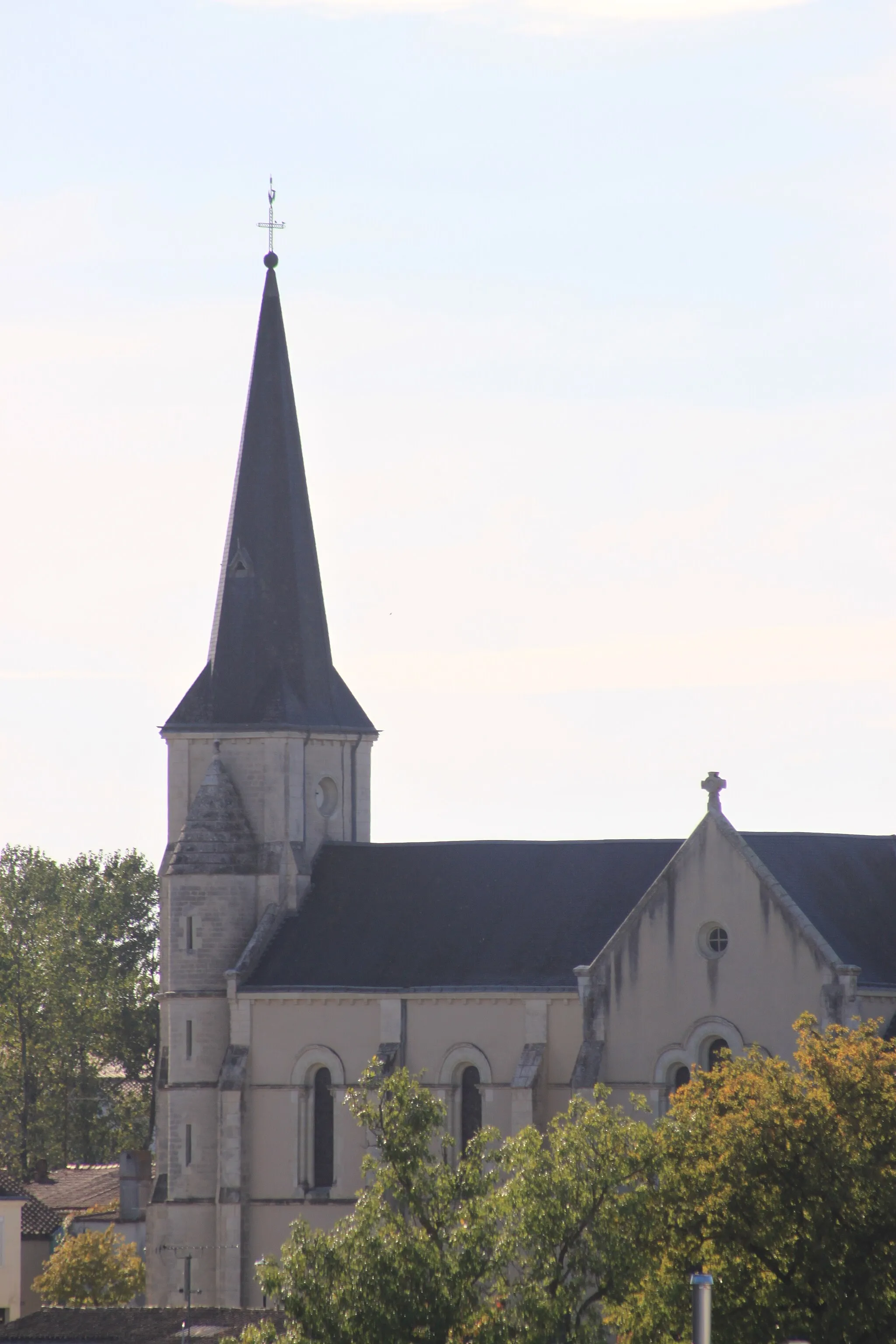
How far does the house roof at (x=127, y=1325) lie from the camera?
201 feet

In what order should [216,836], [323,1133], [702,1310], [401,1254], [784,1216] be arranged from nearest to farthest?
1. [702,1310]
2. [401,1254]
3. [784,1216]
4. [323,1133]
5. [216,836]

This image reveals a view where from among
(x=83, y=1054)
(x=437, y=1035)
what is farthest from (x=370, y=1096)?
(x=83, y=1054)

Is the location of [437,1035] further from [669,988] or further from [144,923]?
[144,923]

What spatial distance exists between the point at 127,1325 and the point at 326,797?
16808 millimetres

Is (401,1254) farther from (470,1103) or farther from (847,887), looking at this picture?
(470,1103)

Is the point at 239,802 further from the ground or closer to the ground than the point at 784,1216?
further from the ground

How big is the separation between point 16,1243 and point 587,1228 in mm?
45519

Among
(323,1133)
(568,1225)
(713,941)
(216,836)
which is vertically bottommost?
(568,1225)

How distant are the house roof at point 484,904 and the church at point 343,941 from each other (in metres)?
0.07

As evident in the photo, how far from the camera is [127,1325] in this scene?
62938mm

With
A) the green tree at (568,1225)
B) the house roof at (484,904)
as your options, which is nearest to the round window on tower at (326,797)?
the house roof at (484,904)

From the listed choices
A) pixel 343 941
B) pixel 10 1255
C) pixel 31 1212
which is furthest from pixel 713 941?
pixel 31 1212

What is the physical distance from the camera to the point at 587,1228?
4562cm

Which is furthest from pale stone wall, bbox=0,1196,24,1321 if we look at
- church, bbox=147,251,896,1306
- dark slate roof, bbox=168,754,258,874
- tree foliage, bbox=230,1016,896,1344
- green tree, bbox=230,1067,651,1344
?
green tree, bbox=230,1067,651,1344
